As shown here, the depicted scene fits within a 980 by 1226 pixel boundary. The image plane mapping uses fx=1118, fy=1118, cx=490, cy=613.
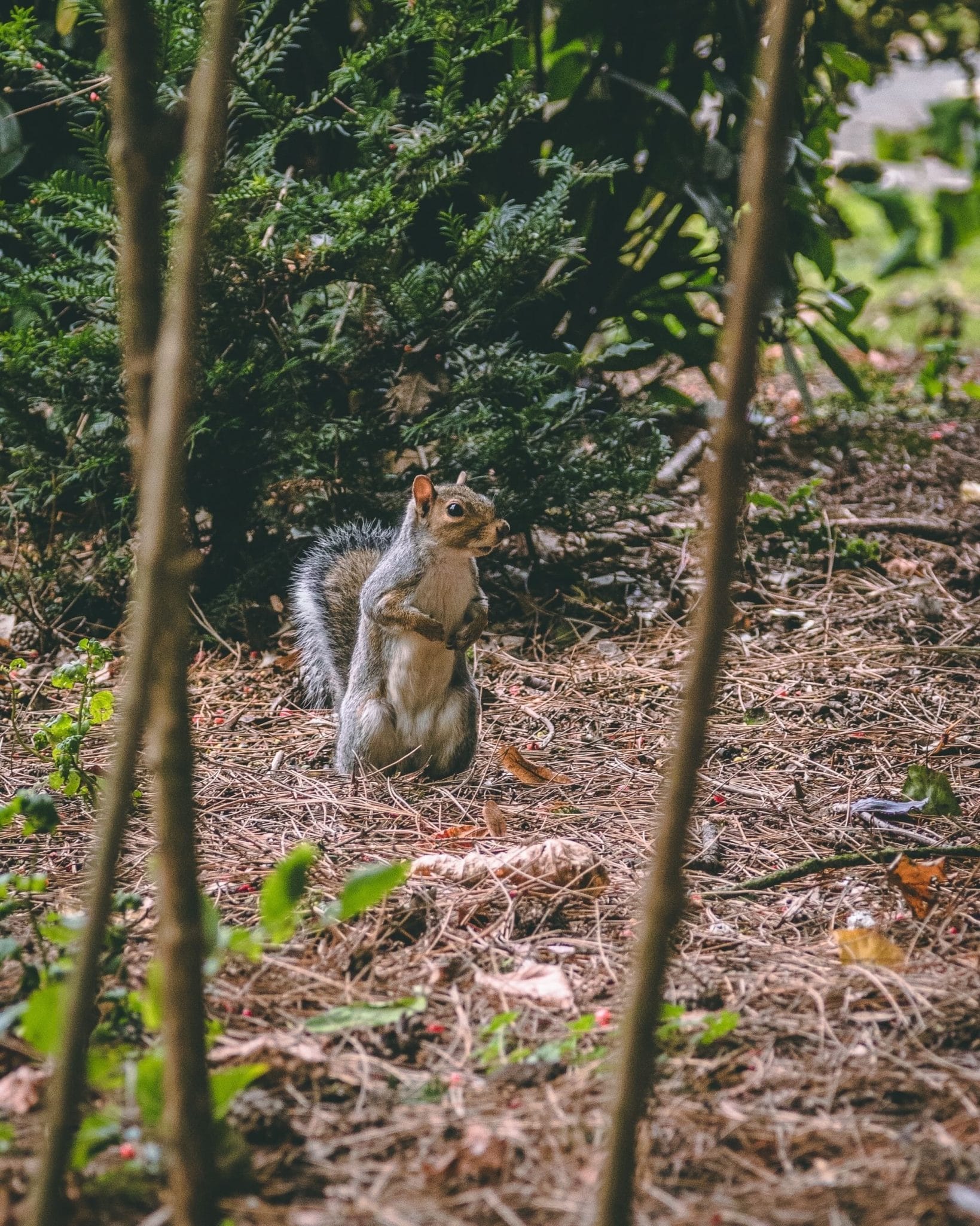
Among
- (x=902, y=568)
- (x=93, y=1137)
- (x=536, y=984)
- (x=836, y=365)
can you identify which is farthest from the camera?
(x=836, y=365)

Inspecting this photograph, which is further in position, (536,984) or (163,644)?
(536,984)

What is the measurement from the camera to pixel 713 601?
909 millimetres

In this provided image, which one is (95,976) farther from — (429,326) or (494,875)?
(429,326)

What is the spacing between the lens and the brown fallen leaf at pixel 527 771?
2613 millimetres

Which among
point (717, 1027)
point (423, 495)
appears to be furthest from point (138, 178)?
point (423, 495)

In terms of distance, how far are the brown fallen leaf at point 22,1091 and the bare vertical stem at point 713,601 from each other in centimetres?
73

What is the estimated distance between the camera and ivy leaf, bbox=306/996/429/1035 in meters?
1.50

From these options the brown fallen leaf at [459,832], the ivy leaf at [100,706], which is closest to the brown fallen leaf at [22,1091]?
the brown fallen leaf at [459,832]

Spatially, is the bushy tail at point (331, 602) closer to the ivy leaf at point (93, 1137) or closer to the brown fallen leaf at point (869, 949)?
the brown fallen leaf at point (869, 949)

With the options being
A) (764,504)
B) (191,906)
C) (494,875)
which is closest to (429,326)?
(764,504)

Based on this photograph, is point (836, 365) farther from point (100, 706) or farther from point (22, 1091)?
point (22, 1091)

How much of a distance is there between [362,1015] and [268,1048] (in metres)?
0.15

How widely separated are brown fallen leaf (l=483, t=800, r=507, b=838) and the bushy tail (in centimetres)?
76

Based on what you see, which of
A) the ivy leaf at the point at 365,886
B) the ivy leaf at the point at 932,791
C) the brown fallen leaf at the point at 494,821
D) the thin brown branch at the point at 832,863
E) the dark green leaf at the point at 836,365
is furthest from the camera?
the dark green leaf at the point at 836,365
